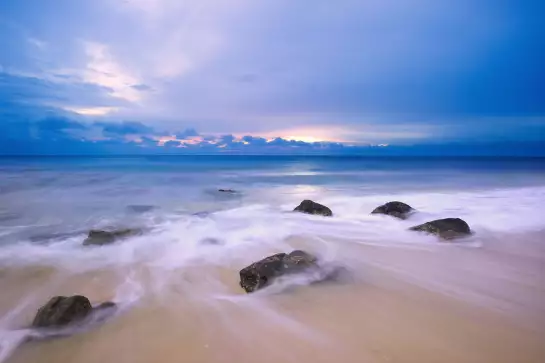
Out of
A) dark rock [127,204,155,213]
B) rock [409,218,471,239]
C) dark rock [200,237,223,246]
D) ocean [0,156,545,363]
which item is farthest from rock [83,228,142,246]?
rock [409,218,471,239]

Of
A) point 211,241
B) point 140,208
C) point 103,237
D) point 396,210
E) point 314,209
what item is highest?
point 396,210

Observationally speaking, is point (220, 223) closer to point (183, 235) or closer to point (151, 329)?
point (183, 235)

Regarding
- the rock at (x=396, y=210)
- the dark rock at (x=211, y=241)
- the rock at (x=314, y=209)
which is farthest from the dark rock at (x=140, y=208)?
the rock at (x=396, y=210)

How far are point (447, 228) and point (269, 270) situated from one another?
443 cm

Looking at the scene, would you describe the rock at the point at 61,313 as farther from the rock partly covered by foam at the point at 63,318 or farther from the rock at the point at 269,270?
the rock at the point at 269,270

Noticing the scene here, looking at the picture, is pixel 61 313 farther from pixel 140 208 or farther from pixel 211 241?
pixel 140 208

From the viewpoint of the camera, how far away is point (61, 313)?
146 inches

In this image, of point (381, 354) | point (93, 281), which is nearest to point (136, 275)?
point (93, 281)

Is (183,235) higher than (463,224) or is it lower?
lower

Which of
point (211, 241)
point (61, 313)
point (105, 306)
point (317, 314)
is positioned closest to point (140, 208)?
point (211, 241)

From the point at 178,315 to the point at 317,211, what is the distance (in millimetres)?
6757

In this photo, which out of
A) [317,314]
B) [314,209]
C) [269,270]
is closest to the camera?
[317,314]

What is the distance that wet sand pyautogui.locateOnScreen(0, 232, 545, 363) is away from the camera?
129 inches

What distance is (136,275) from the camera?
5.52 meters
